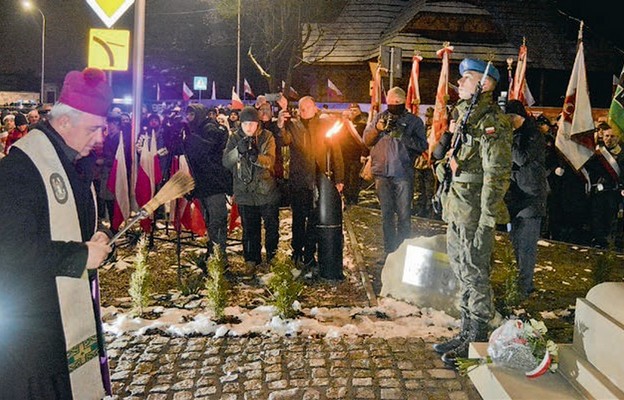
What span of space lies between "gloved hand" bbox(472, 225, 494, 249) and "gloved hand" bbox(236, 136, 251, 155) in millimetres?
3858

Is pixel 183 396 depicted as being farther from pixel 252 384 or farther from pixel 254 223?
pixel 254 223

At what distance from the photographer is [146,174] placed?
955 cm

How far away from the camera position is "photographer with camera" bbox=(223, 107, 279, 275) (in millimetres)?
8242

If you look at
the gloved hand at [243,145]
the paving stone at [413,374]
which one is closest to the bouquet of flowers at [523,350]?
the paving stone at [413,374]

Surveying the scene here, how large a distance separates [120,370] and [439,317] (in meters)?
3.41

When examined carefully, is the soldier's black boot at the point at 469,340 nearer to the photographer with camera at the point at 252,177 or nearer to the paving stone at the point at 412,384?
the paving stone at the point at 412,384

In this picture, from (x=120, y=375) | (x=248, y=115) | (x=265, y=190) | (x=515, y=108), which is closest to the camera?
(x=120, y=375)

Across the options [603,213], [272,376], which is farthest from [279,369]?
[603,213]

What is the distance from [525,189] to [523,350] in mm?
3111

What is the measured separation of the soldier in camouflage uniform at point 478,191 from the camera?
518cm

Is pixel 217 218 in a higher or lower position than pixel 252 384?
higher

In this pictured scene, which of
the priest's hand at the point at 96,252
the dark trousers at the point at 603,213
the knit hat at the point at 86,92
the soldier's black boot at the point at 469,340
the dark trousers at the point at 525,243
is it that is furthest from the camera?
the dark trousers at the point at 603,213

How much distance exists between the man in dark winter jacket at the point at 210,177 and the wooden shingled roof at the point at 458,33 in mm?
19104

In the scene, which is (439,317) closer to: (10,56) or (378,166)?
(378,166)
